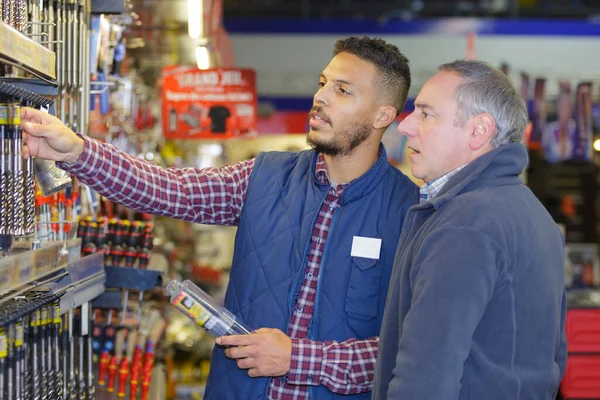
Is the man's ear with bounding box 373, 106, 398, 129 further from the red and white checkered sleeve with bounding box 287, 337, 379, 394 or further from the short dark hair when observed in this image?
the red and white checkered sleeve with bounding box 287, 337, 379, 394

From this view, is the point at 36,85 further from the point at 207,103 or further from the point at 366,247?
the point at 207,103

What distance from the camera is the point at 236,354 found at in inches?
105

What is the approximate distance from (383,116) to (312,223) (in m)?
0.49

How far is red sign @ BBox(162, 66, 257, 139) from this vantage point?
646 cm

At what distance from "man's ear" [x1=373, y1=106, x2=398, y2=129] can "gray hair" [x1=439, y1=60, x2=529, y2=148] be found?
789 millimetres

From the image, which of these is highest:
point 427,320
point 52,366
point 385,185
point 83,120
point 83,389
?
point 83,120

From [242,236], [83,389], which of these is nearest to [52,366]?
[83,389]

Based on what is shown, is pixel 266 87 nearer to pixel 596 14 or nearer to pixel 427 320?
pixel 596 14

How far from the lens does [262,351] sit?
2.67 m

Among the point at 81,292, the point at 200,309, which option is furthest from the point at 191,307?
the point at 81,292

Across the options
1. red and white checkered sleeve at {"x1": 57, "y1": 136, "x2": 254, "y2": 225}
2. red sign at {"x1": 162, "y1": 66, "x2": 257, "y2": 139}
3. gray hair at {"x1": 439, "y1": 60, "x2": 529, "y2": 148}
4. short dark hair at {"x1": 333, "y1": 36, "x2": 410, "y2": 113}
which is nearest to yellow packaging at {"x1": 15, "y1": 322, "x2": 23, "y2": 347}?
red and white checkered sleeve at {"x1": 57, "y1": 136, "x2": 254, "y2": 225}

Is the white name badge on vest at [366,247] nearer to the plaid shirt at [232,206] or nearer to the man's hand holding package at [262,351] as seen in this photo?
the plaid shirt at [232,206]

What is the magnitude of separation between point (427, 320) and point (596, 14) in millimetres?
11951

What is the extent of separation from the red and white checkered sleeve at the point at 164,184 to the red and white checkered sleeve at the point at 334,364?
599 millimetres
